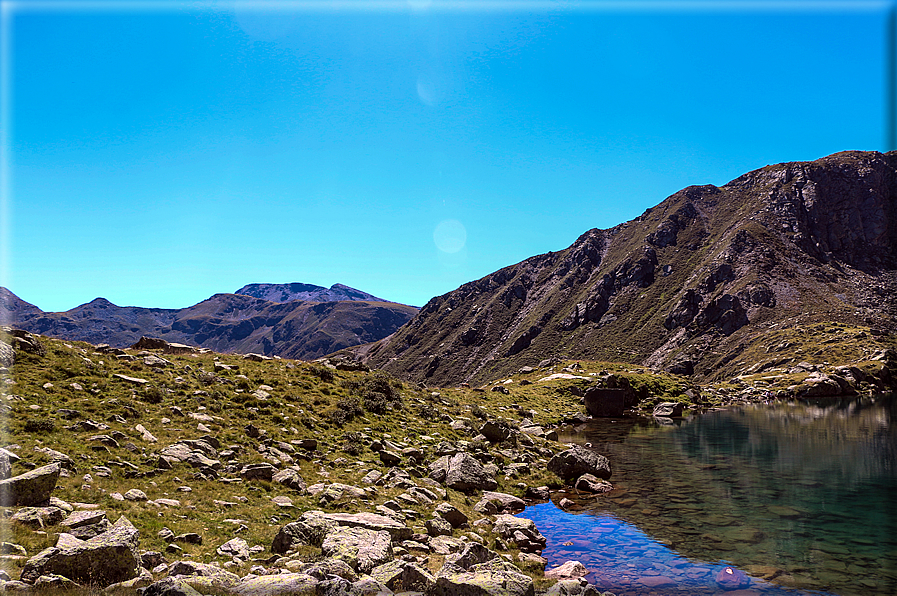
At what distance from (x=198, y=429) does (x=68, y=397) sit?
625 cm

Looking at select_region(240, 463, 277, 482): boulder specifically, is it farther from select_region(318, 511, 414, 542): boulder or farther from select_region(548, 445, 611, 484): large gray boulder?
select_region(548, 445, 611, 484): large gray boulder

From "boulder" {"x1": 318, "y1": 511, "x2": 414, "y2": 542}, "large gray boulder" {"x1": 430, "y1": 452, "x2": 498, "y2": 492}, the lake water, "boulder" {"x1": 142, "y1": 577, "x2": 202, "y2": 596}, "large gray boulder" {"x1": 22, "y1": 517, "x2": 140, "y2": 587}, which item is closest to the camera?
"boulder" {"x1": 142, "y1": 577, "x2": 202, "y2": 596}

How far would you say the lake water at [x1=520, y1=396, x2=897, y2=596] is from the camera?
53.6 ft

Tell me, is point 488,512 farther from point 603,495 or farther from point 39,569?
point 39,569

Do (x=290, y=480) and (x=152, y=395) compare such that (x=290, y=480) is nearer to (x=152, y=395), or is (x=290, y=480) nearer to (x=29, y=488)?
(x=29, y=488)

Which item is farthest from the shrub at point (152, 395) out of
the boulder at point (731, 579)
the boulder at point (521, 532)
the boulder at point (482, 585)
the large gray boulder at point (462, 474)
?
the boulder at point (731, 579)

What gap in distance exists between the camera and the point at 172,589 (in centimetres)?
982

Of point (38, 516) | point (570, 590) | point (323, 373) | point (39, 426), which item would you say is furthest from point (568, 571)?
point (323, 373)

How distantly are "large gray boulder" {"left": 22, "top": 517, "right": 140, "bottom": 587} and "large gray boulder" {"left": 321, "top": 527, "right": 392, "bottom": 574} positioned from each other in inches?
207

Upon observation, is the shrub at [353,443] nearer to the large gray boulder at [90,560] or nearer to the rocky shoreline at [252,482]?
the rocky shoreline at [252,482]

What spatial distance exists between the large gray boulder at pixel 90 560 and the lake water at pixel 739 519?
14708 mm

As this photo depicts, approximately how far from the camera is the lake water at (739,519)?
53.6 feet

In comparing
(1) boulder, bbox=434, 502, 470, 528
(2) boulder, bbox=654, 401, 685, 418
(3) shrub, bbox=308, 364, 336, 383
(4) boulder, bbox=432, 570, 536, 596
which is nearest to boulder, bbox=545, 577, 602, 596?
(4) boulder, bbox=432, 570, 536, 596

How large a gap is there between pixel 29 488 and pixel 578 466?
28.2 m
